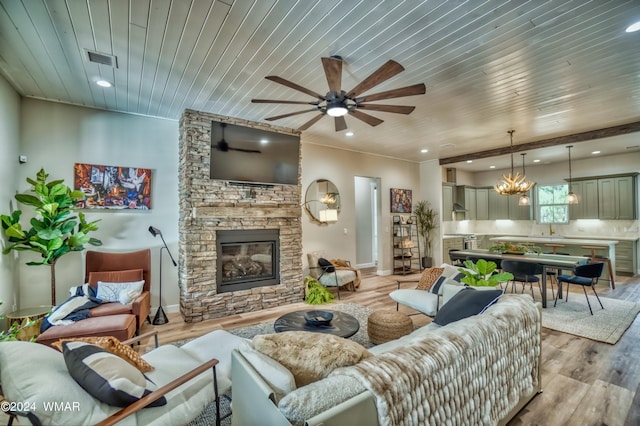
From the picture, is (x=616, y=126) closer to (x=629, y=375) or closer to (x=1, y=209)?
(x=629, y=375)

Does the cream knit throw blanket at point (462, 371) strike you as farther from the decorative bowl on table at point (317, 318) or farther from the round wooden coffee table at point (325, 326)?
the decorative bowl on table at point (317, 318)

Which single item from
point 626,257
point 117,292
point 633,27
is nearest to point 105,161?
point 117,292

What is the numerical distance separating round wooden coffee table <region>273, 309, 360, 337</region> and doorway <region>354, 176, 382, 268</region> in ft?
17.1

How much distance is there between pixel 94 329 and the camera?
8.40 ft

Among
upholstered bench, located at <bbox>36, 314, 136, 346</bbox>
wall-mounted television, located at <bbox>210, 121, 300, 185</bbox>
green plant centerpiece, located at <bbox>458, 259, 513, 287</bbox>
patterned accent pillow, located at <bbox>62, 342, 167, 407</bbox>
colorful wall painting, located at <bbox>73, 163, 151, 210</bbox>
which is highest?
wall-mounted television, located at <bbox>210, 121, 300, 185</bbox>

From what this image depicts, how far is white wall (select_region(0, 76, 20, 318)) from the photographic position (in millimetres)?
2879

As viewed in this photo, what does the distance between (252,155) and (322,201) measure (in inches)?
73.9

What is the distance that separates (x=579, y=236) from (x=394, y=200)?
4.85 m

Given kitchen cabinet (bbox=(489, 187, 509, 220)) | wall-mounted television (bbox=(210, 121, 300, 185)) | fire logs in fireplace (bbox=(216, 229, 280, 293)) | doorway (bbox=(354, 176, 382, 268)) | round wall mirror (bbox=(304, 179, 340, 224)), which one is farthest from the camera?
kitchen cabinet (bbox=(489, 187, 509, 220))

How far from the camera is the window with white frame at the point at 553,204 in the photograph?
7.44m

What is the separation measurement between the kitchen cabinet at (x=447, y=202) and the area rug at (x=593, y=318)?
3.41 metres

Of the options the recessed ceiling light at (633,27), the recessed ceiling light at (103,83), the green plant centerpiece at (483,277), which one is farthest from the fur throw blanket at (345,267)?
the recessed ceiling light at (633,27)

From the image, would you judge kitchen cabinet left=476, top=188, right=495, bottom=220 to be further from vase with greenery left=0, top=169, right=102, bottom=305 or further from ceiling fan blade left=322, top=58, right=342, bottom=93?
vase with greenery left=0, top=169, right=102, bottom=305

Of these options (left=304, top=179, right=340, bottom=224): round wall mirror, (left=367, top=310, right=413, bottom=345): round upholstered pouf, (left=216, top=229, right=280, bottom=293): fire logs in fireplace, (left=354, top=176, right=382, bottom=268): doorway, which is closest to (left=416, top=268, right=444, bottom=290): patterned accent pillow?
(left=367, top=310, right=413, bottom=345): round upholstered pouf
